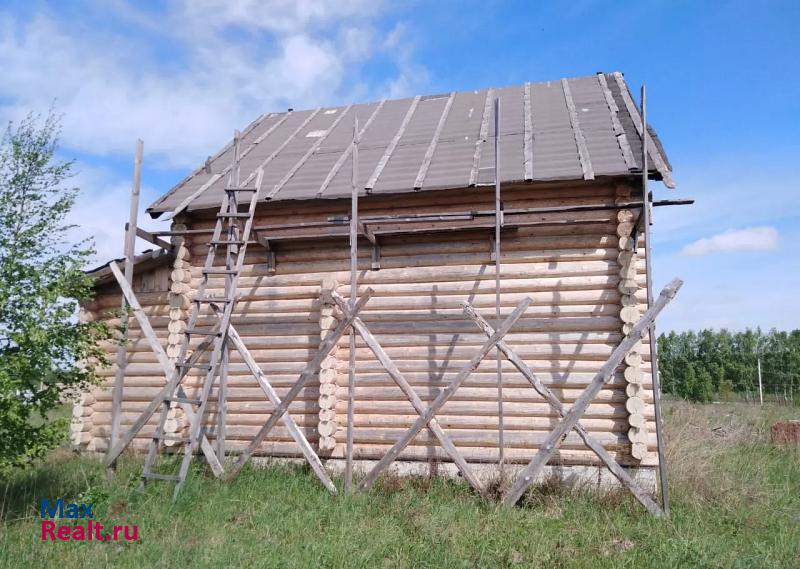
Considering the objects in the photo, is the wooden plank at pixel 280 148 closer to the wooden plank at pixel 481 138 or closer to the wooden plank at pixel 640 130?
the wooden plank at pixel 481 138

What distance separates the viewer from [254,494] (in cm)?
671

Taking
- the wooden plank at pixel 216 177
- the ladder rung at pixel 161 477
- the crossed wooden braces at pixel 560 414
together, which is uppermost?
the wooden plank at pixel 216 177

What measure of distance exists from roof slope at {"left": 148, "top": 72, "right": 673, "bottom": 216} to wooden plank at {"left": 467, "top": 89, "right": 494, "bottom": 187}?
0.02m

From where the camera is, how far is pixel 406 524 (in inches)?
230

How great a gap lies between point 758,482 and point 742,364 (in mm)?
28670

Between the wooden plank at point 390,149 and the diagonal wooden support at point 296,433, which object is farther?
the wooden plank at point 390,149

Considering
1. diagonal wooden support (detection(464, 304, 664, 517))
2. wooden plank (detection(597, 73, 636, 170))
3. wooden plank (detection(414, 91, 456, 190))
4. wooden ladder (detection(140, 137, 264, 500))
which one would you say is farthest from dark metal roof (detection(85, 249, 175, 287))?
wooden plank (detection(597, 73, 636, 170))

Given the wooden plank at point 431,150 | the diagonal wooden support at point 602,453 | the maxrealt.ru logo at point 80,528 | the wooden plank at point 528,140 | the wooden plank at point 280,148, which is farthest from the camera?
the wooden plank at point 280,148

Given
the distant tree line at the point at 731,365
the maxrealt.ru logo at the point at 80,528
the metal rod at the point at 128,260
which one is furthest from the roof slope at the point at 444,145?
the distant tree line at the point at 731,365

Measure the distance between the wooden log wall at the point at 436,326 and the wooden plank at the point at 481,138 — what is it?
1.12ft

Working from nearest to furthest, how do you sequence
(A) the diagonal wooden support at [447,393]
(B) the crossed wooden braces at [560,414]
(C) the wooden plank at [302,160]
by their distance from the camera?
(B) the crossed wooden braces at [560,414], (A) the diagonal wooden support at [447,393], (C) the wooden plank at [302,160]

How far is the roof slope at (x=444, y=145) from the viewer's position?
7973mm

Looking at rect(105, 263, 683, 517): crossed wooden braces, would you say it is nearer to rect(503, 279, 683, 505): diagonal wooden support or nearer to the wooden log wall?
rect(503, 279, 683, 505): diagonal wooden support

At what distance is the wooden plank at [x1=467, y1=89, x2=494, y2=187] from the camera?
8.01 metres
